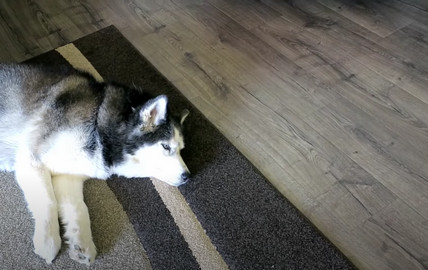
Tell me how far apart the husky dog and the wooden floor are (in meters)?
0.49

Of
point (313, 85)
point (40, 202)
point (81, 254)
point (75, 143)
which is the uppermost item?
point (75, 143)

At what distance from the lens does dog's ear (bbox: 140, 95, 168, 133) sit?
4.67 feet

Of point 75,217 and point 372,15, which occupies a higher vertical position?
point 75,217

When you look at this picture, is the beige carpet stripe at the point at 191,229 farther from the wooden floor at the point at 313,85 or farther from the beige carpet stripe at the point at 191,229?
the wooden floor at the point at 313,85

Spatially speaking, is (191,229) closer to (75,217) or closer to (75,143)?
(75,217)

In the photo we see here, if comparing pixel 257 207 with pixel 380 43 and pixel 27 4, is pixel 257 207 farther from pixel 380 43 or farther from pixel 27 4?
pixel 27 4

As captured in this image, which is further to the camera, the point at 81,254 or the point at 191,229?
the point at 191,229

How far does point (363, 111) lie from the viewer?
195 cm

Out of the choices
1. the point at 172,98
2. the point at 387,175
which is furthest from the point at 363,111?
the point at 172,98

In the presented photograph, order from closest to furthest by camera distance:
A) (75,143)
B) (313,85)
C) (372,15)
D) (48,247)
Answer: (48,247) → (75,143) → (313,85) → (372,15)

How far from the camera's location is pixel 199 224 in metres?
1.55

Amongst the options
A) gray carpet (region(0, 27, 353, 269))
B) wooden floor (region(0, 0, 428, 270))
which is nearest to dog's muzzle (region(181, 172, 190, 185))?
gray carpet (region(0, 27, 353, 269))

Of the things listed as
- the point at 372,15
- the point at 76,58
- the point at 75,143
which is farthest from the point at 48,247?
the point at 372,15

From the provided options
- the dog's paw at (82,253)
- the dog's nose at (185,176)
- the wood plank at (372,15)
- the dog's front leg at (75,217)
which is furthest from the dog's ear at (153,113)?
the wood plank at (372,15)
